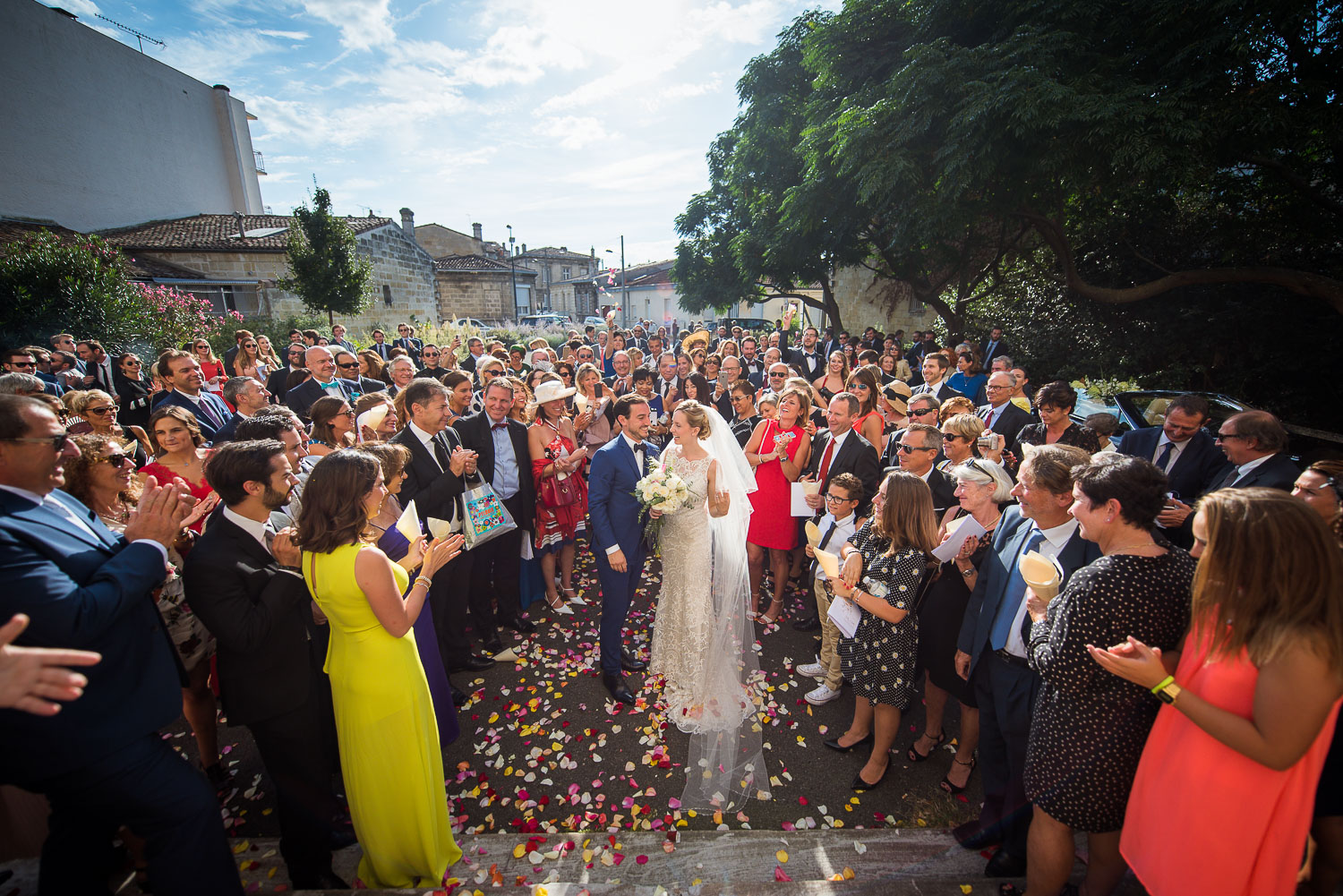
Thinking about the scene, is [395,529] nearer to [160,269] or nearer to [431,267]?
[160,269]

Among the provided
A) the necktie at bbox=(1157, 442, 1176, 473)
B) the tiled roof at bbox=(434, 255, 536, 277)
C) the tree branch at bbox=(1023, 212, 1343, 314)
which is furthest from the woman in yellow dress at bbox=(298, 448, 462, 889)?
the tiled roof at bbox=(434, 255, 536, 277)

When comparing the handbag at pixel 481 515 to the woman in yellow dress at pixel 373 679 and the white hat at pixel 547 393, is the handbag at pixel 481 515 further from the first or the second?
the woman in yellow dress at pixel 373 679

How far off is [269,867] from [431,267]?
29071 mm

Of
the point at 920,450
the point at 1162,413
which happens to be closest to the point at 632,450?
the point at 920,450

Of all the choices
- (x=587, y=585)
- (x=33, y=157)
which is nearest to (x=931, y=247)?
(x=587, y=585)

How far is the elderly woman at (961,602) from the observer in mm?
3244

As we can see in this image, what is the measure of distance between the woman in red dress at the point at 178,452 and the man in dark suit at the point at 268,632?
1.35 metres

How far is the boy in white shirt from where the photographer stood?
3938 millimetres

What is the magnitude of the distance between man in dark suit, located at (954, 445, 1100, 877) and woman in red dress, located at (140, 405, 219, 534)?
4.85 m

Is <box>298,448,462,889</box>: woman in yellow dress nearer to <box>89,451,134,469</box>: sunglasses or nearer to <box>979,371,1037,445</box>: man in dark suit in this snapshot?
<box>89,451,134,469</box>: sunglasses

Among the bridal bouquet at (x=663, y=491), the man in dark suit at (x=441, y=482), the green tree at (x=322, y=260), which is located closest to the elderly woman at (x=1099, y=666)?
the bridal bouquet at (x=663, y=491)

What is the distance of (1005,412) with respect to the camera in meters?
5.63

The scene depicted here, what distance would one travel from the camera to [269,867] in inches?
111

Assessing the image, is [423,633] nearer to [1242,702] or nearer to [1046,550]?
[1046,550]
